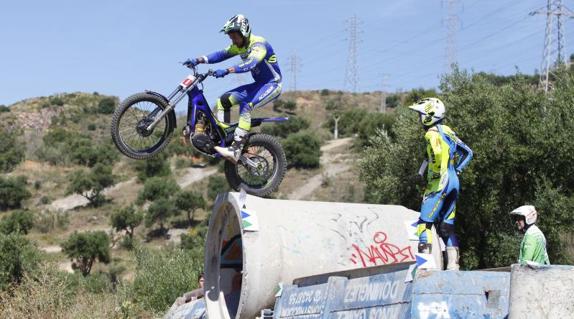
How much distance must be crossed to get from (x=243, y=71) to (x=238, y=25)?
641 millimetres

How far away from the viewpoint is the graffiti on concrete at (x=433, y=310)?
22.6 ft

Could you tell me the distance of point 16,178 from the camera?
63.3 meters

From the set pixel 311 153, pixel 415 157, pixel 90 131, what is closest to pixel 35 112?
pixel 90 131

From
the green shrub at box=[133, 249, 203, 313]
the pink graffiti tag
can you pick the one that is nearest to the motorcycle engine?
the pink graffiti tag

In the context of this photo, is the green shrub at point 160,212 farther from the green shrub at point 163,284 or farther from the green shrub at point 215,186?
the green shrub at point 163,284

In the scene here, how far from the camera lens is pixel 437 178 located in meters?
9.52

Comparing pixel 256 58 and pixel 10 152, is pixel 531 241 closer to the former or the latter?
pixel 256 58

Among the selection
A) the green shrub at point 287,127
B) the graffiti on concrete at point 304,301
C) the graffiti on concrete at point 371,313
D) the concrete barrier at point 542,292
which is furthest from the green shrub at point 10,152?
the concrete barrier at point 542,292

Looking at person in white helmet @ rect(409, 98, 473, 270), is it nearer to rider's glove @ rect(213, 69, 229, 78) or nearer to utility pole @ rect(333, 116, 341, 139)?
rider's glove @ rect(213, 69, 229, 78)

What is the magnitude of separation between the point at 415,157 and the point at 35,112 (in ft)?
292

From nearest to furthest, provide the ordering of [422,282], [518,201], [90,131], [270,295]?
[422,282]
[270,295]
[518,201]
[90,131]

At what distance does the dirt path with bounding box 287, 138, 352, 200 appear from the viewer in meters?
55.0

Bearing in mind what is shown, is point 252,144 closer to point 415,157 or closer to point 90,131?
point 415,157

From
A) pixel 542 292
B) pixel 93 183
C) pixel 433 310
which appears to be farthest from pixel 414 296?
pixel 93 183
